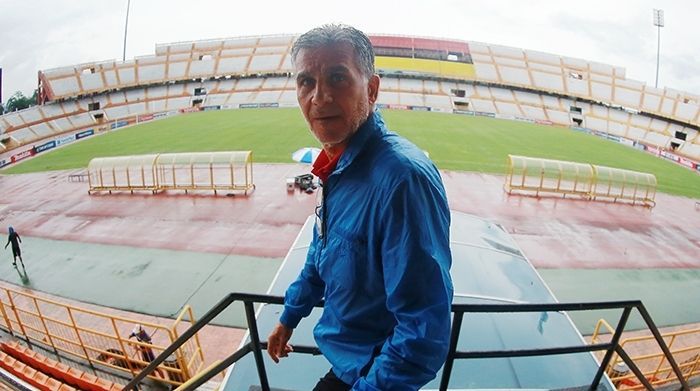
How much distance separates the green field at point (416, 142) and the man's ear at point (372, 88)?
19.6m

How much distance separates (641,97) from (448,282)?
200 ft

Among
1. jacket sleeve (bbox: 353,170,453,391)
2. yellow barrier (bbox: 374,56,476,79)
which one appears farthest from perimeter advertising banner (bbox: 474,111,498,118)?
jacket sleeve (bbox: 353,170,453,391)

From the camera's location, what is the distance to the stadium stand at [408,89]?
138 feet

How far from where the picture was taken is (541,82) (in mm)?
52750

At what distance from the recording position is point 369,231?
→ 1.71 metres

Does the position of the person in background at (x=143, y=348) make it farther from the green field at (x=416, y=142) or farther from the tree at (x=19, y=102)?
the tree at (x=19, y=102)

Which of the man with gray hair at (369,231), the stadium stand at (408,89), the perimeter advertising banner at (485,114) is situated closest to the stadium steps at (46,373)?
the man with gray hair at (369,231)

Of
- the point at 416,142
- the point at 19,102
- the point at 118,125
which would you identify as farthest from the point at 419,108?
the point at 19,102

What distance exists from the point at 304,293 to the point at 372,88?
136cm

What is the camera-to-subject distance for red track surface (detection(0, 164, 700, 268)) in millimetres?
12180

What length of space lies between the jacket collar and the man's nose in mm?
209

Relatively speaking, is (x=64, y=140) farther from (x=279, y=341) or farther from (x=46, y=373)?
(x=279, y=341)

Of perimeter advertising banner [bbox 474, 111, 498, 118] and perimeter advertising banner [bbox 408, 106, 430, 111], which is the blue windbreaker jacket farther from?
perimeter advertising banner [bbox 474, 111, 498, 118]

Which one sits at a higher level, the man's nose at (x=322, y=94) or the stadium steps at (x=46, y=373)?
the man's nose at (x=322, y=94)
